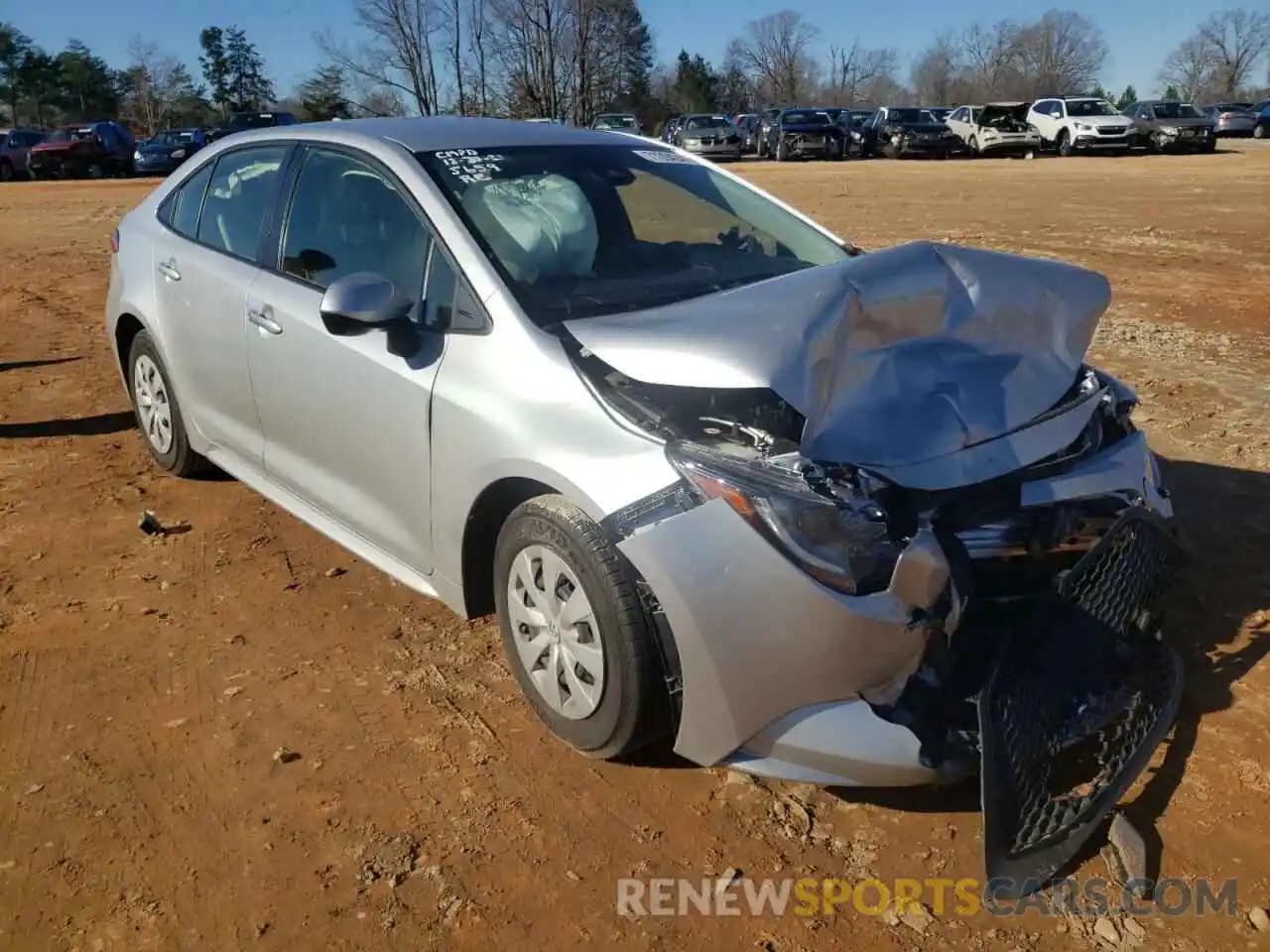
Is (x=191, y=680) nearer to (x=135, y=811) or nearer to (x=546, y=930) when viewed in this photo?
(x=135, y=811)

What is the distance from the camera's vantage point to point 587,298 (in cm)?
341

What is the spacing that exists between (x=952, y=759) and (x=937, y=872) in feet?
0.99

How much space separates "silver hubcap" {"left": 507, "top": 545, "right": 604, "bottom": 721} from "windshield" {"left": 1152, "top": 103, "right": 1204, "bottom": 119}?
36106 mm

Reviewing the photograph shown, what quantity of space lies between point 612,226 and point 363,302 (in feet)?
3.49

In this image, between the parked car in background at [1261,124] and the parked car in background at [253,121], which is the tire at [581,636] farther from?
the parked car in background at [1261,124]

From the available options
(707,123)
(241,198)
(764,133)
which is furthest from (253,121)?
(241,198)

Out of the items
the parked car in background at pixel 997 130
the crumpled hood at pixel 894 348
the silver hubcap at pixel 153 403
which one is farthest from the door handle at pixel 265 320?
the parked car in background at pixel 997 130

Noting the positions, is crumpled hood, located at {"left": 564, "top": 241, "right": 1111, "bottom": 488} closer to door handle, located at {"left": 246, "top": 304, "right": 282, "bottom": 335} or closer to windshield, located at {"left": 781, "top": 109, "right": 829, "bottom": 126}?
door handle, located at {"left": 246, "top": 304, "right": 282, "bottom": 335}

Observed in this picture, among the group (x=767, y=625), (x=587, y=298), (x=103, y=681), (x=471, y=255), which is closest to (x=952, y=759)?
(x=767, y=625)

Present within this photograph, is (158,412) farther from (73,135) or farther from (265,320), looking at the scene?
(73,135)

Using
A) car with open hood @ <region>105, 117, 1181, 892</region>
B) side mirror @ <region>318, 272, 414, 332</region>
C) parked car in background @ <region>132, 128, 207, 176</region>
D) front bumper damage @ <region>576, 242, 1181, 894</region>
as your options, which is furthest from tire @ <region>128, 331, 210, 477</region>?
parked car in background @ <region>132, 128, 207, 176</region>

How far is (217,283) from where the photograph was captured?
4402mm

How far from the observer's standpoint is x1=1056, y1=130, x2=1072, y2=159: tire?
106 feet

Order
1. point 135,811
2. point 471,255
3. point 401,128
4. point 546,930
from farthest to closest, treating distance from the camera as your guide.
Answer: point 401,128
point 471,255
point 135,811
point 546,930
